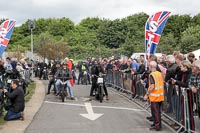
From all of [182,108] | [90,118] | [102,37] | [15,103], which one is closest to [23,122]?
[15,103]

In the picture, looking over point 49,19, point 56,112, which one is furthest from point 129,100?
point 49,19

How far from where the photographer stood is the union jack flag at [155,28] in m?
13.6

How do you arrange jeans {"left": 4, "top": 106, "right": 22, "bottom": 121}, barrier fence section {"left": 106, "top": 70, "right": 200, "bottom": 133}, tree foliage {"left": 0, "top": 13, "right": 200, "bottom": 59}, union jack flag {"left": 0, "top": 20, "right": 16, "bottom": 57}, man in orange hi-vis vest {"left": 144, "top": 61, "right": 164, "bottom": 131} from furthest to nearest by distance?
tree foliage {"left": 0, "top": 13, "right": 200, "bottom": 59}
union jack flag {"left": 0, "top": 20, "right": 16, "bottom": 57}
jeans {"left": 4, "top": 106, "right": 22, "bottom": 121}
man in orange hi-vis vest {"left": 144, "top": 61, "right": 164, "bottom": 131}
barrier fence section {"left": 106, "top": 70, "right": 200, "bottom": 133}

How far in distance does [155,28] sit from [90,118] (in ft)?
13.2

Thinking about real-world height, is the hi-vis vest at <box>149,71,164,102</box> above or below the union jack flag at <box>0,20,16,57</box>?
below

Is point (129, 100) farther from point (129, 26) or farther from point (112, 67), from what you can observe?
point (129, 26)

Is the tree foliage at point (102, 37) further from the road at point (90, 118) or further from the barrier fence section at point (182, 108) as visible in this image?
the barrier fence section at point (182, 108)

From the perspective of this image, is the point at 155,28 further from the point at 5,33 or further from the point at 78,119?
the point at 5,33

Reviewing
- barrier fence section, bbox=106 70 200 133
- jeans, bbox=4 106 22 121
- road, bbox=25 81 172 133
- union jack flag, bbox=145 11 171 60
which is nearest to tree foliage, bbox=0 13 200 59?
road, bbox=25 81 172 133

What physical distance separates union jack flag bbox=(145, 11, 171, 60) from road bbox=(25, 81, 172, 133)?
2.37 meters

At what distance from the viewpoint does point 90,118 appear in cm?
1216

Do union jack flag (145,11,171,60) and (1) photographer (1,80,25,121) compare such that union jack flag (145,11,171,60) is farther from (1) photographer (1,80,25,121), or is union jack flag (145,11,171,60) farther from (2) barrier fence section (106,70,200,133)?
(1) photographer (1,80,25,121)

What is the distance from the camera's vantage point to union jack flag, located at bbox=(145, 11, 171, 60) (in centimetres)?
1360

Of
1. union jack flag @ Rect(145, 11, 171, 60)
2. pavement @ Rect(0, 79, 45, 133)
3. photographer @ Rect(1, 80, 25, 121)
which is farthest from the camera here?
union jack flag @ Rect(145, 11, 171, 60)
